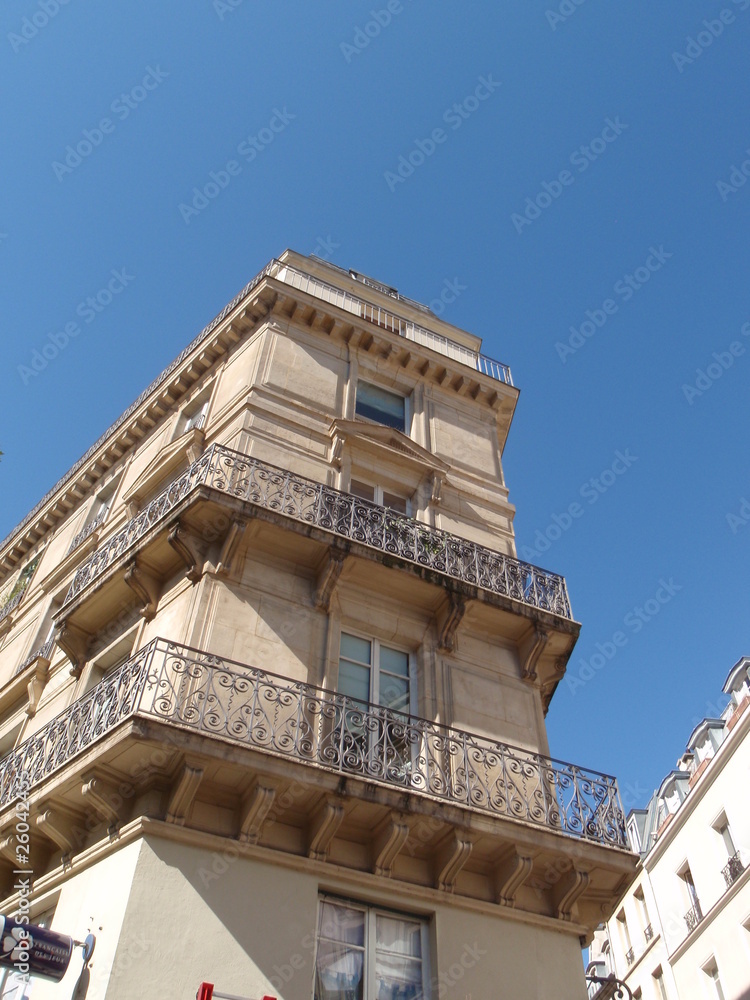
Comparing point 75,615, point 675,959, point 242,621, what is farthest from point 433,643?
point 675,959

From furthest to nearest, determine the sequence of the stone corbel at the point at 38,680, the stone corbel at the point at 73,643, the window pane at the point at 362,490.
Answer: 1. the stone corbel at the point at 38,680
2. the window pane at the point at 362,490
3. the stone corbel at the point at 73,643

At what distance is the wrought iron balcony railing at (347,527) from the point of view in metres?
12.5

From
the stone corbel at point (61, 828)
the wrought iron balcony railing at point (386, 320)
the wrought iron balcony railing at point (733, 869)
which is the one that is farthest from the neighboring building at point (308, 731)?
the wrought iron balcony railing at point (733, 869)

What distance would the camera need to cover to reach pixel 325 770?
30.1 ft

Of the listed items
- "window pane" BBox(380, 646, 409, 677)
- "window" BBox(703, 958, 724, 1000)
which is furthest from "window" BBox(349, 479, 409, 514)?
"window" BBox(703, 958, 724, 1000)

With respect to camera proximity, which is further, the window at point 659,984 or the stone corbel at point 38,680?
the window at point 659,984

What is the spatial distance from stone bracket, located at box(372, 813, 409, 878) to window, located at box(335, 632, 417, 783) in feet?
1.76

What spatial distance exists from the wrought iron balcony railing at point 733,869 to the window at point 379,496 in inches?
Answer: 617

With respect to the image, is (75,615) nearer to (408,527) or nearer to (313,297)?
(408,527)

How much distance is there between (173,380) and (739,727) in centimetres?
1860

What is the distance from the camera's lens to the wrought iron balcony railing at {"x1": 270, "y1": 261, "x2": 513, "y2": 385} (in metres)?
18.8

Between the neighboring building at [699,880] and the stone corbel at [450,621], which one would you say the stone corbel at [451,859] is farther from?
the neighboring building at [699,880]

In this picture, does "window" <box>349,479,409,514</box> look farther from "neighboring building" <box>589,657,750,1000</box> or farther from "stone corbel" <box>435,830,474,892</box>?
"neighboring building" <box>589,657,750,1000</box>

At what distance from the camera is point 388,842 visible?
370 inches
